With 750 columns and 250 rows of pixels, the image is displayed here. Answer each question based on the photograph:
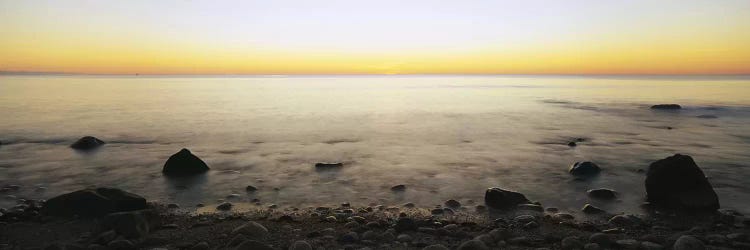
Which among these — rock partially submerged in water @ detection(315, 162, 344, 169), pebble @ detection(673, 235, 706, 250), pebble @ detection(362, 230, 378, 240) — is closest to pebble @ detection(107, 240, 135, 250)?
pebble @ detection(362, 230, 378, 240)

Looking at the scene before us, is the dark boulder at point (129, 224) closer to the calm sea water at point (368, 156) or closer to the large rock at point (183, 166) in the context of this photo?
the calm sea water at point (368, 156)

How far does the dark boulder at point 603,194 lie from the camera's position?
9759mm

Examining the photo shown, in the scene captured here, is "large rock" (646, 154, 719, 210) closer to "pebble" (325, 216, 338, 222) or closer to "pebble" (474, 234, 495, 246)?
"pebble" (474, 234, 495, 246)

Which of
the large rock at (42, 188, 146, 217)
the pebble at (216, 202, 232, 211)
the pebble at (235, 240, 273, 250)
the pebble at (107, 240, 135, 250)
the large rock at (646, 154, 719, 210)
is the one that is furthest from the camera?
the pebble at (216, 202, 232, 211)

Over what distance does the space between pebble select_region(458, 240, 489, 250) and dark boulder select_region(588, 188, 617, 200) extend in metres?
4.59

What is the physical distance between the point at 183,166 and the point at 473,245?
858cm

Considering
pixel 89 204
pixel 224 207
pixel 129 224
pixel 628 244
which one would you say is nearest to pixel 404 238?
pixel 628 244

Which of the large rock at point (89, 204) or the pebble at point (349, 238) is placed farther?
the large rock at point (89, 204)

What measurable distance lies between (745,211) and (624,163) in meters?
5.23

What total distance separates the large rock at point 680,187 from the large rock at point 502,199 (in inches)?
96.4

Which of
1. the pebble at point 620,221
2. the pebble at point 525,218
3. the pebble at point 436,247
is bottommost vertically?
the pebble at point 620,221

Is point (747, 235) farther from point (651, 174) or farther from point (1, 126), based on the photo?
point (1, 126)

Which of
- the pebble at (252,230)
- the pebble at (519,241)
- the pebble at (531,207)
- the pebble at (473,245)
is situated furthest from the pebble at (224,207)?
the pebble at (531,207)

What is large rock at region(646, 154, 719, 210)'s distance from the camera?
28.1 ft
